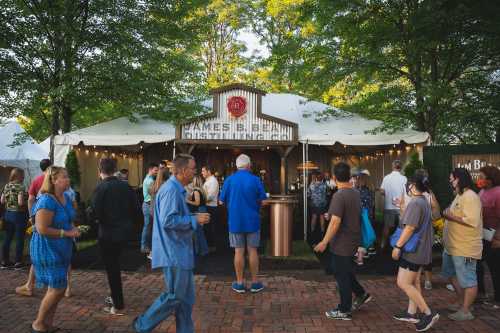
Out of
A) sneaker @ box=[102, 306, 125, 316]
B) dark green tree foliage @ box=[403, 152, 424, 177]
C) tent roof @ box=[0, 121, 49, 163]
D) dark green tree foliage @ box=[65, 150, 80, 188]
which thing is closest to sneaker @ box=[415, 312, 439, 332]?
sneaker @ box=[102, 306, 125, 316]

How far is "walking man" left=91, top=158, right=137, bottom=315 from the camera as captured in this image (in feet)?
15.6

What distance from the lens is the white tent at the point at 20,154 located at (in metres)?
14.9

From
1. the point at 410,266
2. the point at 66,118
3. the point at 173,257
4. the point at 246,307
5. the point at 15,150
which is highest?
the point at 66,118

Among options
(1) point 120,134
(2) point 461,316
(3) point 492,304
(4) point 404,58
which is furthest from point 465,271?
(1) point 120,134

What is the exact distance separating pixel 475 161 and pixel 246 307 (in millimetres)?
6435


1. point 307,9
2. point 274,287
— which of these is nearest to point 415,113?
point 307,9

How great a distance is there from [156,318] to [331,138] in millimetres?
8440

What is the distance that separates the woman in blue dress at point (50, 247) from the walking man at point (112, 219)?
2.01ft

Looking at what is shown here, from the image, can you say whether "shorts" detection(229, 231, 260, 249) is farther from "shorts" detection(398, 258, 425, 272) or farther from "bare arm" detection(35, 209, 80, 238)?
"bare arm" detection(35, 209, 80, 238)

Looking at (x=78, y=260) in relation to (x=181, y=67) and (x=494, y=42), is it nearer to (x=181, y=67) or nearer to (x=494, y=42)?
(x=181, y=67)

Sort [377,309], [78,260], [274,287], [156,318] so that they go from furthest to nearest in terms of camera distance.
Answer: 1. [78,260]
2. [274,287]
3. [377,309]
4. [156,318]

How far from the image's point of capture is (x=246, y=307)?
16.7 feet

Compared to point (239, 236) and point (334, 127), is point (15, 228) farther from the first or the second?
point (334, 127)

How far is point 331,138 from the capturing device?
36.3ft
